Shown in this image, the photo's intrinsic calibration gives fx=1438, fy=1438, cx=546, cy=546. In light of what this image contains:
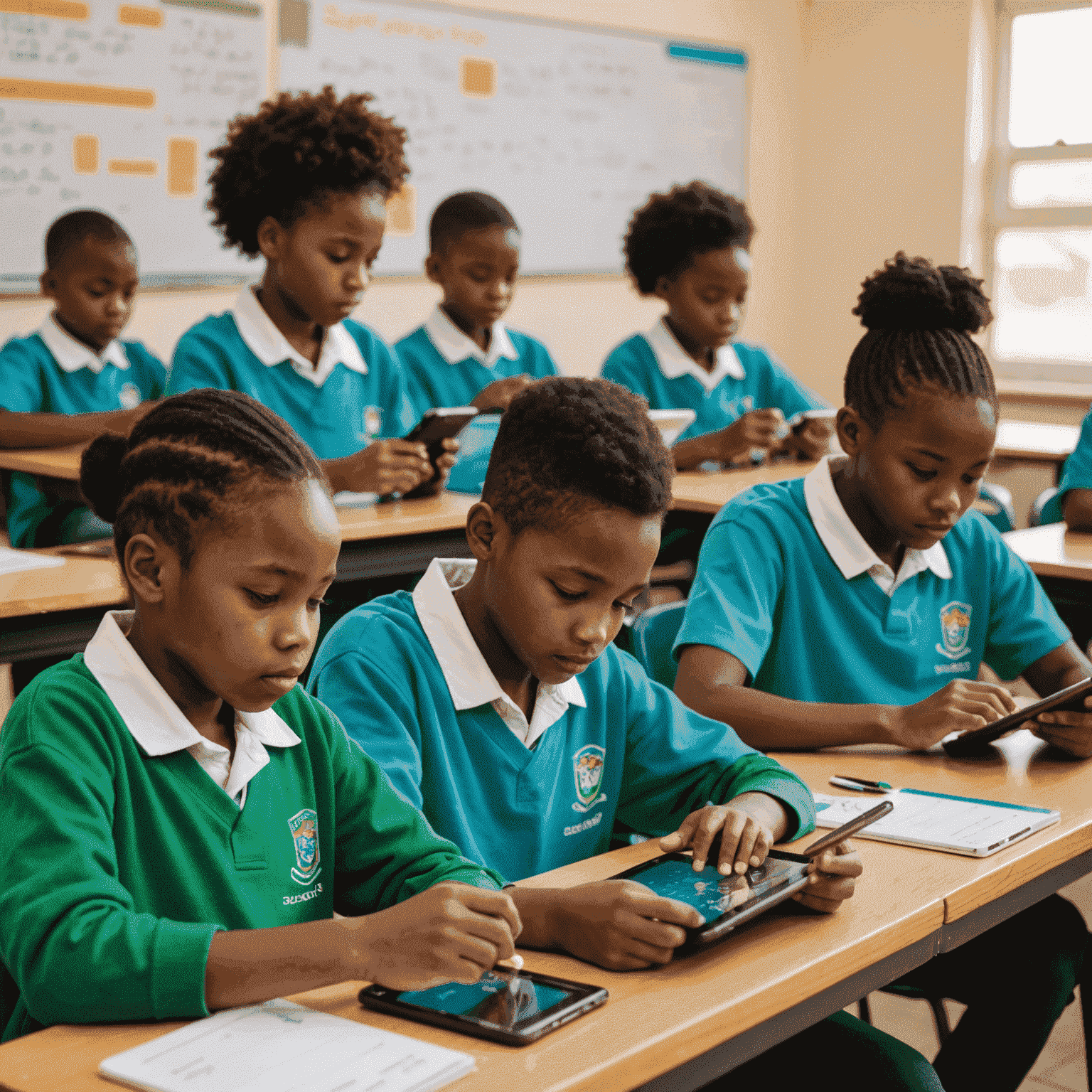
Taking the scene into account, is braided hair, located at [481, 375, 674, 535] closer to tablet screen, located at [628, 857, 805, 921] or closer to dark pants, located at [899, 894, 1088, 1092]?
tablet screen, located at [628, 857, 805, 921]

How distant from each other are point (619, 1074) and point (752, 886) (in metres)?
0.28

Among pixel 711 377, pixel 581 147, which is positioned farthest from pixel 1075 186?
pixel 711 377

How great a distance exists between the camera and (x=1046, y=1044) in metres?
2.14

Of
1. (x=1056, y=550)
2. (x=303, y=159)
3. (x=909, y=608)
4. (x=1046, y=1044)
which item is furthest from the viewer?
(x=303, y=159)

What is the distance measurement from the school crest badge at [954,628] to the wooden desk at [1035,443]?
6.33 ft

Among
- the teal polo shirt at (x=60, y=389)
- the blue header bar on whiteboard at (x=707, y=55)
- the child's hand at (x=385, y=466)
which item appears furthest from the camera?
the blue header bar on whiteboard at (x=707, y=55)

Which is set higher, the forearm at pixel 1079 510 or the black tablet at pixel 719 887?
the forearm at pixel 1079 510

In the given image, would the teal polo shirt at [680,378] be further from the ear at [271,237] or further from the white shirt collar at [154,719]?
the white shirt collar at [154,719]

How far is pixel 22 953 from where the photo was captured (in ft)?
2.97

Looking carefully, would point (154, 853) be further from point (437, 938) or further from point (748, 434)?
point (748, 434)

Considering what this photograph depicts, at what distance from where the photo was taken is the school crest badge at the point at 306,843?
1115mm

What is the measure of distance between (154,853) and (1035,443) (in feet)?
13.2

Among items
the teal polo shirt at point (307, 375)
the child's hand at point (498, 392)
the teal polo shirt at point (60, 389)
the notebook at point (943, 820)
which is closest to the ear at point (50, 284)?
the teal polo shirt at point (60, 389)

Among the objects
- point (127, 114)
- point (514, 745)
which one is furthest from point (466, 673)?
point (127, 114)
